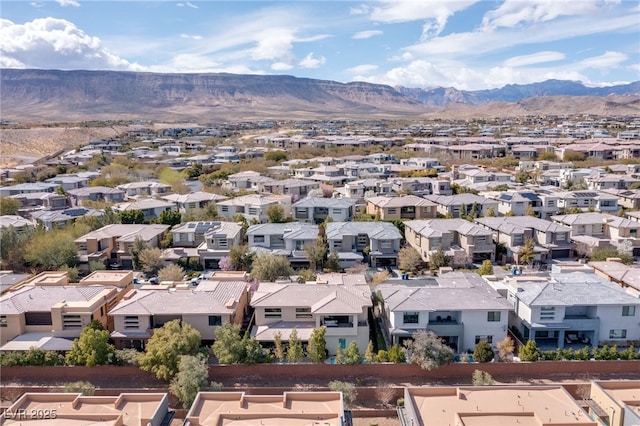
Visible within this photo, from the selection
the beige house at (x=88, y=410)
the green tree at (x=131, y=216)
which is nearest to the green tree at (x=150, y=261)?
the green tree at (x=131, y=216)

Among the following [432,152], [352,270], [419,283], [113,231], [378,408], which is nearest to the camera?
[378,408]

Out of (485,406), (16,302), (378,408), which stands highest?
(16,302)

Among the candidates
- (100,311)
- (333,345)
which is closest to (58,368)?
(100,311)

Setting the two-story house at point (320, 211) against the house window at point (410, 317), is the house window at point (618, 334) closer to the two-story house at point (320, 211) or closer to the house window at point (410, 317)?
the house window at point (410, 317)

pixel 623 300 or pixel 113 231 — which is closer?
pixel 623 300

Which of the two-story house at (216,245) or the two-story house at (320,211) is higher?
the two-story house at (320,211)

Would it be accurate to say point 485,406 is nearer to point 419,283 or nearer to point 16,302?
point 419,283

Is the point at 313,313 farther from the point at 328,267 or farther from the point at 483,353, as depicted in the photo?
Result: the point at 328,267

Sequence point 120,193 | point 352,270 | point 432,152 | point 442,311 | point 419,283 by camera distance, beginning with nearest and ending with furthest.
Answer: point 442,311, point 419,283, point 352,270, point 120,193, point 432,152

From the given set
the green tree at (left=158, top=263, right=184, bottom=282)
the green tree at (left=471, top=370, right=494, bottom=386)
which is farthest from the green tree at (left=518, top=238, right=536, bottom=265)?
the green tree at (left=158, top=263, right=184, bottom=282)
